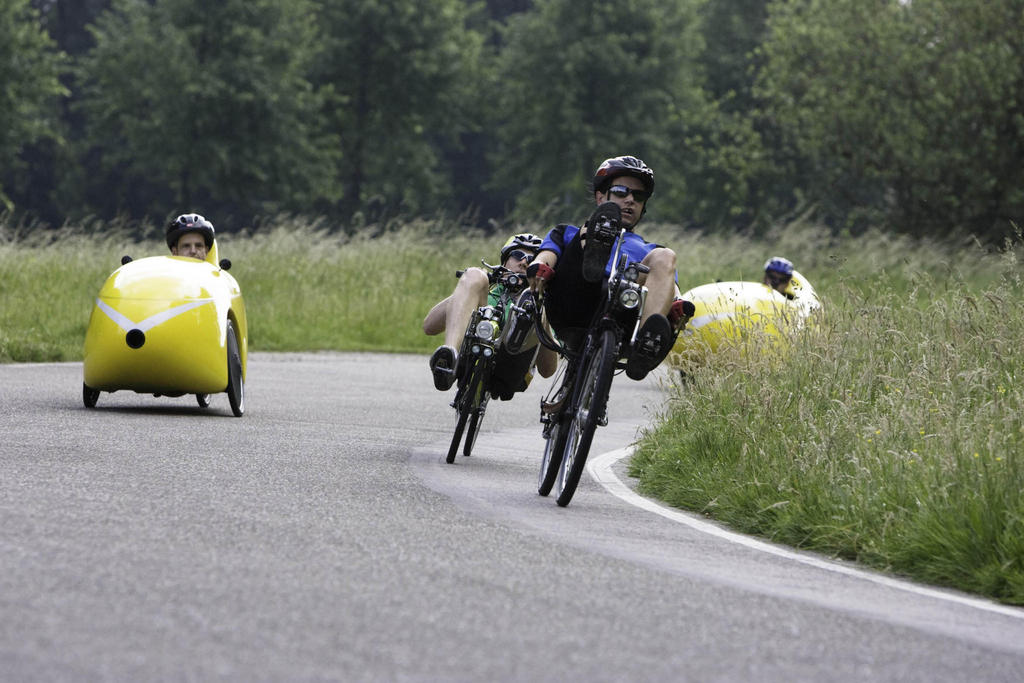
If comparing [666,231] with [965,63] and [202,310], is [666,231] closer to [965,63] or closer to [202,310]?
[965,63]

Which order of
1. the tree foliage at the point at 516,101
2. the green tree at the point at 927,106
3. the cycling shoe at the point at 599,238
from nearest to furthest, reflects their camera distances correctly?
the cycling shoe at the point at 599,238 → the green tree at the point at 927,106 → the tree foliage at the point at 516,101

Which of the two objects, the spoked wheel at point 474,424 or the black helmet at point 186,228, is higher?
the black helmet at point 186,228

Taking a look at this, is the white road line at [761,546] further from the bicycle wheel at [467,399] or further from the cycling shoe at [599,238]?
the cycling shoe at [599,238]

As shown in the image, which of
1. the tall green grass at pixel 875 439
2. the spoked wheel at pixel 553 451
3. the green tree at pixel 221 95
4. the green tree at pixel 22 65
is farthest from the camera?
the green tree at pixel 221 95

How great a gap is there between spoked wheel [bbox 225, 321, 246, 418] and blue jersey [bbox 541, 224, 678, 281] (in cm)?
404

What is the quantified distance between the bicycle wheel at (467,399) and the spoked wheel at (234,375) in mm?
2849

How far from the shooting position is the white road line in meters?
6.00

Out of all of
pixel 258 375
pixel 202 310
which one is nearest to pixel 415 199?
pixel 258 375

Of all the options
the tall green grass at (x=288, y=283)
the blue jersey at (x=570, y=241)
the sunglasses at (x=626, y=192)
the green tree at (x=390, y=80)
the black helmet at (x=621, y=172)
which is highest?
the green tree at (x=390, y=80)

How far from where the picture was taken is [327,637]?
15.0ft

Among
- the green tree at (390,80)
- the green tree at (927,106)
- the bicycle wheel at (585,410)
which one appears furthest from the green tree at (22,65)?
the bicycle wheel at (585,410)

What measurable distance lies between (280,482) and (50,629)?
3516mm

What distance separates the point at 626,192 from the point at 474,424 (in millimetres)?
1877

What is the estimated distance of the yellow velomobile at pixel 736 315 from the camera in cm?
1145
